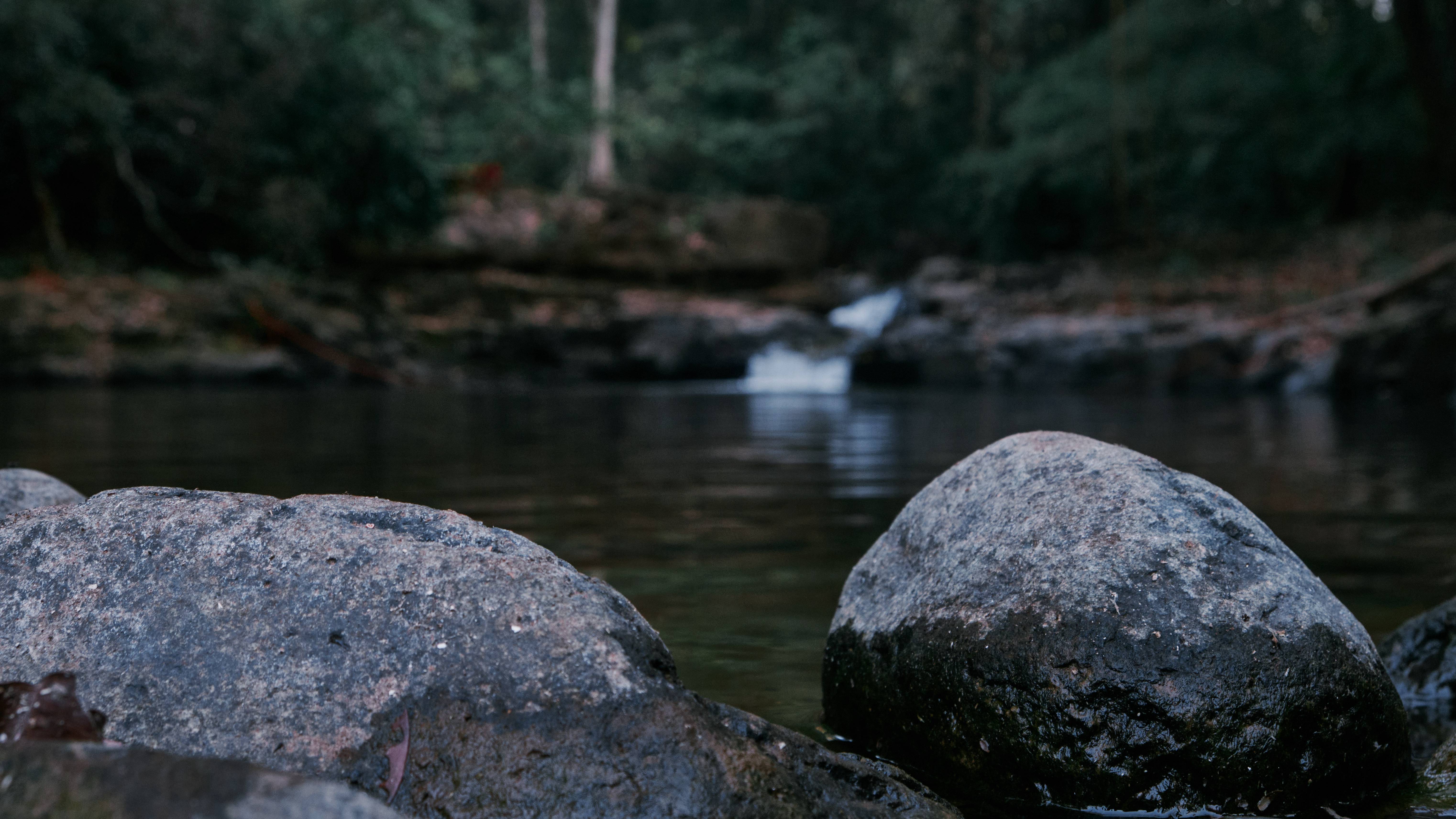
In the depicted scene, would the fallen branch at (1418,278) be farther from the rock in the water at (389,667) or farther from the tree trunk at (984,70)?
the tree trunk at (984,70)

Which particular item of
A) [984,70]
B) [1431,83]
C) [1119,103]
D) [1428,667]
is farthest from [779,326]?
[1428,667]

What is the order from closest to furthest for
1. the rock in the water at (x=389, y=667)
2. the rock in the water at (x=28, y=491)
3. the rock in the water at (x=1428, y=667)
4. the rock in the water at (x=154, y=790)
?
the rock in the water at (x=154, y=790)
the rock in the water at (x=389, y=667)
the rock in the water at (x=28, y=491)
the rock in the water at (x=1428, y=667)

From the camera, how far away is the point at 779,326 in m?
20.0

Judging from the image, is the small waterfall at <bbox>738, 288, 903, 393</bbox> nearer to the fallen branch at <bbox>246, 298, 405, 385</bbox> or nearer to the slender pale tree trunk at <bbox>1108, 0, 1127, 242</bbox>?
the fallen branch at <bbox>246, 298, 405, 385</bbox>

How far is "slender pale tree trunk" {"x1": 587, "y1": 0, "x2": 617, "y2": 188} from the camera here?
28438 millimetres

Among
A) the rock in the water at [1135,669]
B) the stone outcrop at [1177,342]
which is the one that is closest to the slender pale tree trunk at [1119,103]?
the stone outcrop at [1177,342]

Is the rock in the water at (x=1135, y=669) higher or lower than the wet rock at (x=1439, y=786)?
higher

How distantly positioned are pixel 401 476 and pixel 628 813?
5.18 meters

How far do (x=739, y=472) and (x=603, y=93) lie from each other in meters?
23.6

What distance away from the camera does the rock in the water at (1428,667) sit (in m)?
2.72

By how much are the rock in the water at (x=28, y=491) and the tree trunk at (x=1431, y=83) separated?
18.7 m

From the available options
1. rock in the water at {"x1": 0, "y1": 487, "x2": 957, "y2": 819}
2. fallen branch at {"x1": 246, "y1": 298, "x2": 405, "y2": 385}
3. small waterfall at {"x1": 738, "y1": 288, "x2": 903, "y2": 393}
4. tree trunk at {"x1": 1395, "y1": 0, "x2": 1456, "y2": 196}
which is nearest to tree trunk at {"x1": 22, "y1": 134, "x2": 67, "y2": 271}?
fallen branch at {"x1": 246, "y1": 298, "x2": 405, "y2": 385}

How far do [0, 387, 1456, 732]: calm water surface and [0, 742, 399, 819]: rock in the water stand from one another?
1.60 meters

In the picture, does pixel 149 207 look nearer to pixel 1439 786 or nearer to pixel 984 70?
pixel 1439 786
